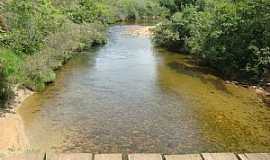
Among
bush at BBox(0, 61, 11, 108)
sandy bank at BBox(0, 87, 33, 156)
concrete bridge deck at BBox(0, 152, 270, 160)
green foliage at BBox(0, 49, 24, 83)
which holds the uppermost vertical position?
concrete bridge deck at BBox(0, 152, 270, 160)

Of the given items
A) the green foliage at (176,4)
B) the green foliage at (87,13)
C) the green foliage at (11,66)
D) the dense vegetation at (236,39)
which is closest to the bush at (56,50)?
the green foliage at (11,66)

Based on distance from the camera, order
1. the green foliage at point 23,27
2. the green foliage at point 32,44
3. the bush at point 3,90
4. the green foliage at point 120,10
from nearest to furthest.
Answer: the bush at point 3,90, the green foliage at point 32,44, the green foliage at point 23,27, the green foliage at point 120,10

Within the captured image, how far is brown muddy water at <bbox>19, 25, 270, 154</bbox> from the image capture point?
16.4 metres

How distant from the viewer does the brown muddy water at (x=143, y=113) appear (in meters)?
16.4

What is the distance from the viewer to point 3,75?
21422 mm

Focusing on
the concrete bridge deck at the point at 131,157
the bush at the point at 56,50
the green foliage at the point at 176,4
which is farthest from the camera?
the green foliage at the point at 176,4

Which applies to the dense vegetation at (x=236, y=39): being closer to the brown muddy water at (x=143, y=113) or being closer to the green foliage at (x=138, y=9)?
the brown muddy water at (x=143, y=113)

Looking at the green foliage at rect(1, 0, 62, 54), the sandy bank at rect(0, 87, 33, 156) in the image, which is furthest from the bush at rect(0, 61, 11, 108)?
the green foliage at rect(1, 0, 62, 54)

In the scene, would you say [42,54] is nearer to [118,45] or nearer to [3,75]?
[3,75]

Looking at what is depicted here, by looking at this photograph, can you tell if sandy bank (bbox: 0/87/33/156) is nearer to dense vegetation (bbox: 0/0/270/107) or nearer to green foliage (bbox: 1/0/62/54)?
dense vegetation (bbox: 0/0/270/107)

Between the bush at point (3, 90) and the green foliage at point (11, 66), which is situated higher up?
the green foliage at point (11, 66)

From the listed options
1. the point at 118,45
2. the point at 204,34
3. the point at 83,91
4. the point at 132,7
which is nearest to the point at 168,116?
the point at 83,91

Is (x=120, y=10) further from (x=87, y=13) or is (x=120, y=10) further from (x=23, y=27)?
(x=23, y=27)

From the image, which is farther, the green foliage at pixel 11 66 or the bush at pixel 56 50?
the bush at pixel 56 50
